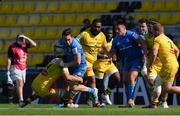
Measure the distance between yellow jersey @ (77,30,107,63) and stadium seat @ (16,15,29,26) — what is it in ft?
27.7

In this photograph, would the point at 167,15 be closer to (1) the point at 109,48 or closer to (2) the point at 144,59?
(1) the point at 109,48

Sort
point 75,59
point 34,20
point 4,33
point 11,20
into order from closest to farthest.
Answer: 1. point 75,59
2. point 4,33
3. point 34,20
4. point 11,20

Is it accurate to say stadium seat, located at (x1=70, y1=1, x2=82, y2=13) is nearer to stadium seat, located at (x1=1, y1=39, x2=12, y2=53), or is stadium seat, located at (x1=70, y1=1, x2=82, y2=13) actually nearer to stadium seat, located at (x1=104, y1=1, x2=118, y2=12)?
stadium seat, located at (x1=104, y1=1, x2=118, y2=12)

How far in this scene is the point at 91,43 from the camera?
14.8 meters

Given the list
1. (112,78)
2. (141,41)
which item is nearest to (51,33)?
(112,78)

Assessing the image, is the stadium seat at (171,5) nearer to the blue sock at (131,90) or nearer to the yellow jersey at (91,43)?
the yellow jersey at (91,43)

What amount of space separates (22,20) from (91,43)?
8839mm

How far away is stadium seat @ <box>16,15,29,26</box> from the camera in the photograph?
23125 millimetres

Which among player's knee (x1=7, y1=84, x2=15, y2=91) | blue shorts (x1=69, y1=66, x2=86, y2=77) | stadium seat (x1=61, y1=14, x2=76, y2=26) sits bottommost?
player's knee (x1=7, y1=84, x2=15, y2=91)

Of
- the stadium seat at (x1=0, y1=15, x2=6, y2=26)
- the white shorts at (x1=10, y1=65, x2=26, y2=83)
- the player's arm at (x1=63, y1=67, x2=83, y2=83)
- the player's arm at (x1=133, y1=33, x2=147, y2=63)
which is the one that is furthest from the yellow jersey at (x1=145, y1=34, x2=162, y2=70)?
the stadium seat at (x1=0, y1=15, x2=6, y2=26)

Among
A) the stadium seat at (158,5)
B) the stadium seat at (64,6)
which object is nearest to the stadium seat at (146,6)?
the stadium seat at (158,5)

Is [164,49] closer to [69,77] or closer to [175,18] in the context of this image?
[69,77]

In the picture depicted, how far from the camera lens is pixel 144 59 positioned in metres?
13.5

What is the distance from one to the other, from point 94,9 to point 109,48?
7903 mm
